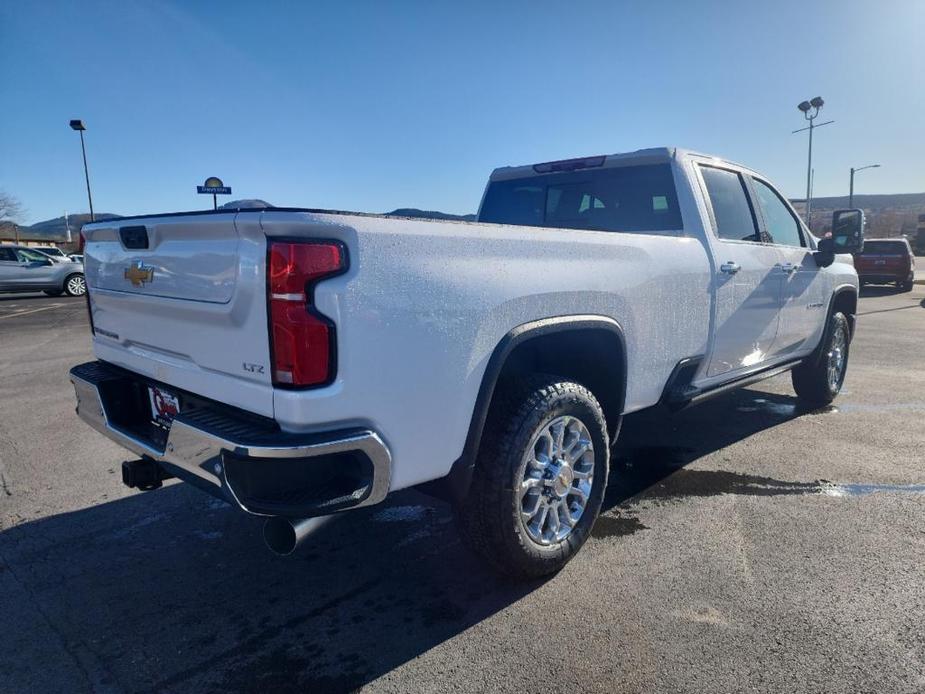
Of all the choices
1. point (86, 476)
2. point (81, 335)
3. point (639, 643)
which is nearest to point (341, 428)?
point (639, 643)

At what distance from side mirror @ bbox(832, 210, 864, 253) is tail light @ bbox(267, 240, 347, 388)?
4756mm

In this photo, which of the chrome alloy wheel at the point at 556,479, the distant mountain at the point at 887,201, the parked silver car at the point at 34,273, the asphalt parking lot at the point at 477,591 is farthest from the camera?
the distant mountain at the point at 887,201

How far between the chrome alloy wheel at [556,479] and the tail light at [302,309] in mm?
1075

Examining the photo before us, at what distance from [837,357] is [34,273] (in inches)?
834

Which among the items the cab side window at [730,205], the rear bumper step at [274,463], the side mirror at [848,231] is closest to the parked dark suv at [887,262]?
the side mirror at [848,231]

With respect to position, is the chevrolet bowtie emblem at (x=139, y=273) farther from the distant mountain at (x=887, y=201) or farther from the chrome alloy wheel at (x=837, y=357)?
the distant mountain at (x=887, y=201)

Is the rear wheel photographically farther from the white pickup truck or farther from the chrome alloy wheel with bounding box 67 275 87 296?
the white pickup truck

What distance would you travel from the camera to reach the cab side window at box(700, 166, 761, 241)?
164 inches

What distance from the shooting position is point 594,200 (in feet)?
14.3

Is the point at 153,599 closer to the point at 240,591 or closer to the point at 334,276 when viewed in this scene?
the point at 240,591

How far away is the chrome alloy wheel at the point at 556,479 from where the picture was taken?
2836 millimetres

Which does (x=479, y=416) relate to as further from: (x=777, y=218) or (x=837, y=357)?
Result: (x=837, y=357)

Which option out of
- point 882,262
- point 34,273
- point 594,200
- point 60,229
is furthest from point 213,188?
point 60,229

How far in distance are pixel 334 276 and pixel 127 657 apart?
1.68 metres
